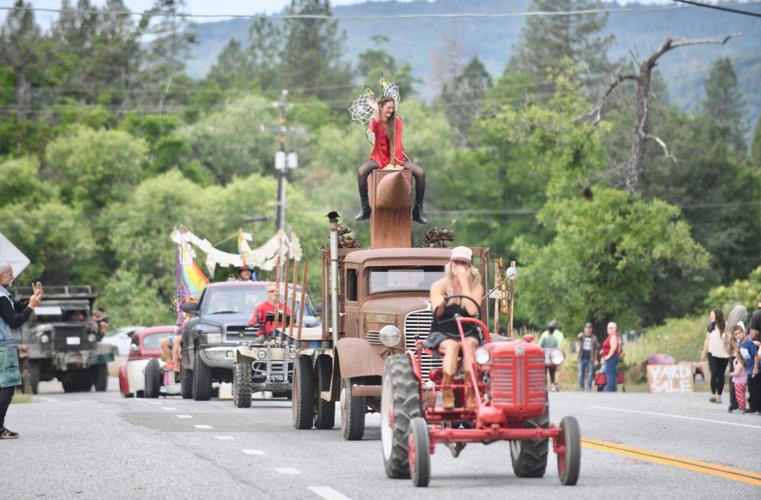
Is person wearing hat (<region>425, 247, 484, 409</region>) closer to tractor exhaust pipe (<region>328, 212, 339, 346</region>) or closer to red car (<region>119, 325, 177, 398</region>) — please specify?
tractor exhaust pipe (<region>328, 212, 339, 346</region>)

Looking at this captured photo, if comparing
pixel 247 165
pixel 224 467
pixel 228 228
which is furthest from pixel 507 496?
pixel 247 165

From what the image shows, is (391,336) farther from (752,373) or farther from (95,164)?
(95,164)

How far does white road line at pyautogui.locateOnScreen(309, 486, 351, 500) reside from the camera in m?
13.3

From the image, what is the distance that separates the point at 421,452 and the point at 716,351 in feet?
58.9

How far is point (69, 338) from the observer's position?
4216 centimetres

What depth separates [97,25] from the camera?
136 meters

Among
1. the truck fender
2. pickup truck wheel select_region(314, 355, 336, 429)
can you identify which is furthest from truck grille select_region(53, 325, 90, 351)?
the truck fender

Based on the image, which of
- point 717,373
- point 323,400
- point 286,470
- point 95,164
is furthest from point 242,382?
point 95,164

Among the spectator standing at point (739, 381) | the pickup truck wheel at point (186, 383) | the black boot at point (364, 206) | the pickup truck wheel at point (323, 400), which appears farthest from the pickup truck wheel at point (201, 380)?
the spectator standing at point (739, 381)

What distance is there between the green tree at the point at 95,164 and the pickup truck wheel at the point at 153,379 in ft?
167

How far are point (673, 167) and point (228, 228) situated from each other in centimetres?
2236

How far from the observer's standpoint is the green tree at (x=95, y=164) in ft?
278

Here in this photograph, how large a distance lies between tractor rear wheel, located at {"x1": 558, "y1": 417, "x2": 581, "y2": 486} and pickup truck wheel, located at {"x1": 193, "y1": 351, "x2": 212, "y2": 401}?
16896 mm

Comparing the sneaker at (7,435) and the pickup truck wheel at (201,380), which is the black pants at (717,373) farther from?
the sneaker at (7,435)
